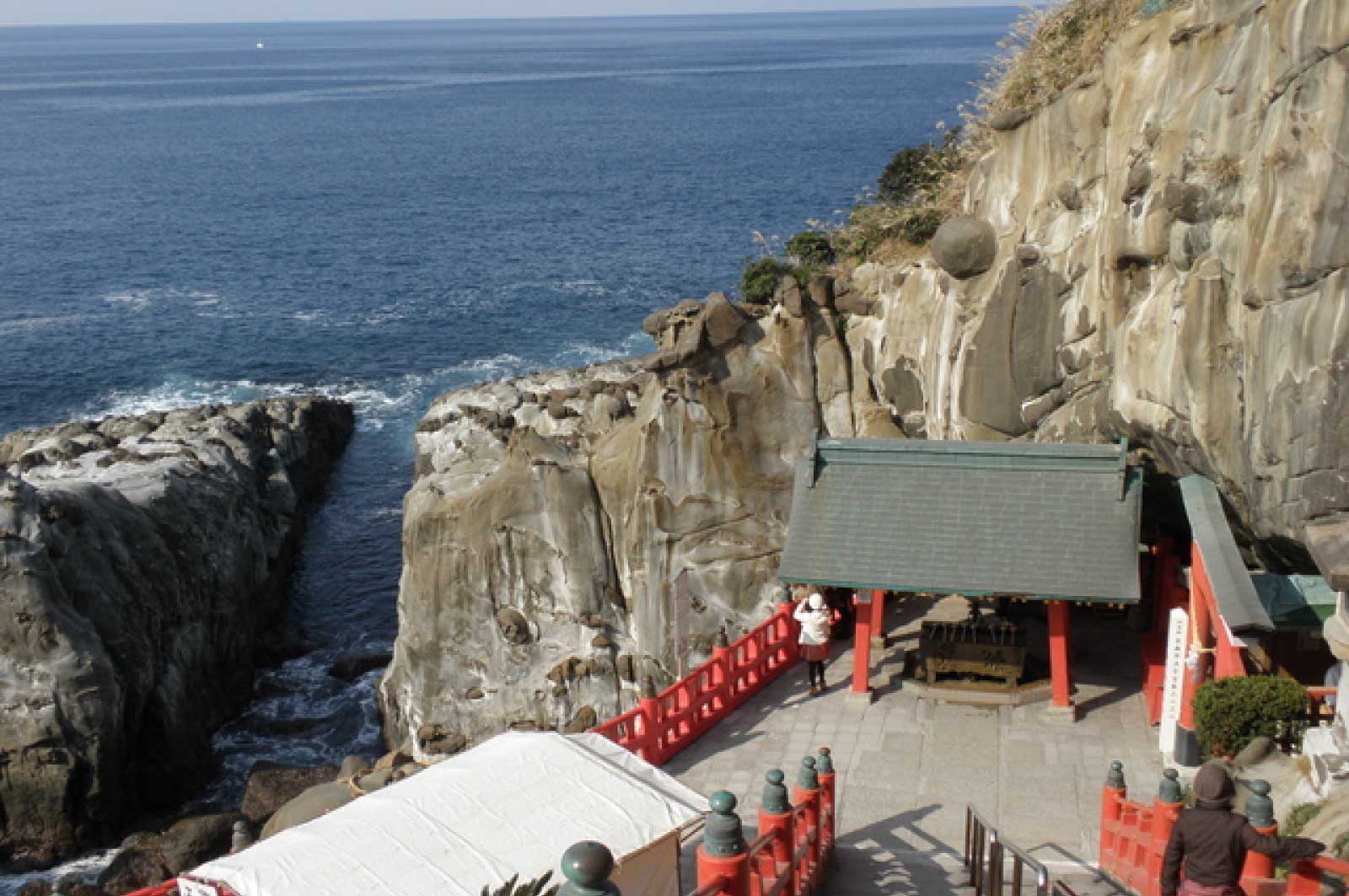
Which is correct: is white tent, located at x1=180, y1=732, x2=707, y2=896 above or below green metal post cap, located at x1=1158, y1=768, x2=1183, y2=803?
above

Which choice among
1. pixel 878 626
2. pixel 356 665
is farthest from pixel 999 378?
pixel 356 665

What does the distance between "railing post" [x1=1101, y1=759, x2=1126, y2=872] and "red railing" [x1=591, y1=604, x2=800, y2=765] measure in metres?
5.87

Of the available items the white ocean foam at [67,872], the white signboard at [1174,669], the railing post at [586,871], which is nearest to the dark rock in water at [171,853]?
the white ocean foam at [67,872]

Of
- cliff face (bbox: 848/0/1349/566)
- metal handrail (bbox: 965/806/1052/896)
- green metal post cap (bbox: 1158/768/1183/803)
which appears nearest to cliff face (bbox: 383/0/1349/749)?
cliff face (bbox: 848/0/1349/566)

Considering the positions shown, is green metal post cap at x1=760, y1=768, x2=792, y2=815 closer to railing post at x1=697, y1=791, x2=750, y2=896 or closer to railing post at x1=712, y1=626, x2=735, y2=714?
railing post at x1=697, y1=791, x2=750, y2=896

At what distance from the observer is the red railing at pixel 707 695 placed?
17.6 m

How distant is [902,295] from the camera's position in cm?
2917

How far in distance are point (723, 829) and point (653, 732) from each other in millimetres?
6286

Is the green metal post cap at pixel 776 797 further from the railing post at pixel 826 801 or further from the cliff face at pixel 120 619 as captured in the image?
the cliff face at pixel 120 619

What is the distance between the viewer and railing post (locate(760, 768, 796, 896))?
13.0m

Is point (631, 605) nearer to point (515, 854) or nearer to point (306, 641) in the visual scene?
point (306, 641)

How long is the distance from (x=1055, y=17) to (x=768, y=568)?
13.6m

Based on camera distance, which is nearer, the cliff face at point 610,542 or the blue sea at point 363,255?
the cliff face at point 610,542

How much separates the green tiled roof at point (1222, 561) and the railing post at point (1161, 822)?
9.20ft
